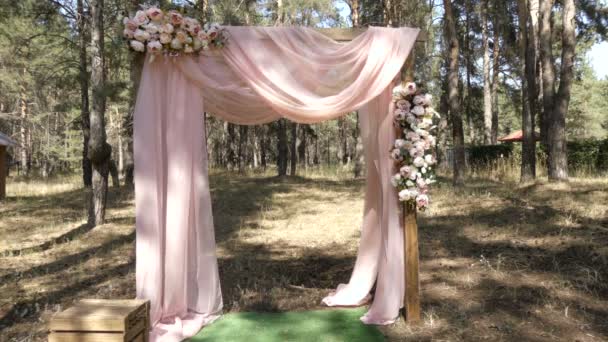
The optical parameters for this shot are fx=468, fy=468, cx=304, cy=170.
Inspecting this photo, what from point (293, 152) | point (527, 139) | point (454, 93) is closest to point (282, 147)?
point (293, 152)

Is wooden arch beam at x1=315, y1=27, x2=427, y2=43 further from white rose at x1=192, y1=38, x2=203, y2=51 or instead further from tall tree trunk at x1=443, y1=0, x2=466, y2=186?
tall tree trunk at x1=443, y1=0, x2=466, y2=186

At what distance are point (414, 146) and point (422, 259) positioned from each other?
2.56 meters

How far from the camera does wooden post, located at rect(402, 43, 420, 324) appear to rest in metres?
4.29

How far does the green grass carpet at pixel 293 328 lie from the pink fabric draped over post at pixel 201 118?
0.52 feet

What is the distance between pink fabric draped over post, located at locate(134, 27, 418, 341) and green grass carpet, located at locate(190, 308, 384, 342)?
0.52 feet

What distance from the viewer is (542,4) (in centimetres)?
1069

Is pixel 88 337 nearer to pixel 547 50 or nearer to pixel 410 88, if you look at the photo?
pixel 410 88

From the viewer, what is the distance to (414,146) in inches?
167

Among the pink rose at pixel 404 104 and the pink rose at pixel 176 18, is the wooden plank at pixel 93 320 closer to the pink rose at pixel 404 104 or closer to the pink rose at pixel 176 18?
the pink rose at pixel 176 18

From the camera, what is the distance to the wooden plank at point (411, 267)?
4.29 meters

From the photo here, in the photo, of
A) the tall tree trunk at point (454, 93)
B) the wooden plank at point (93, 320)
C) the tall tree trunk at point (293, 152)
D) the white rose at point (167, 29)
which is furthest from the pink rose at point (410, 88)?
the tall tree trunk at point (293, 152)

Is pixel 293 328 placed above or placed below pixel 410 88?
below

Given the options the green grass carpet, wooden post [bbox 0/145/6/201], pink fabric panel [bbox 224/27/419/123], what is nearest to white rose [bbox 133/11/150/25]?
pink fabric panel [bbox 224/27/419/123]

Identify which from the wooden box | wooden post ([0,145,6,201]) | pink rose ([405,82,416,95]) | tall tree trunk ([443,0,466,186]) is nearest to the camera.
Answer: the wooden box
